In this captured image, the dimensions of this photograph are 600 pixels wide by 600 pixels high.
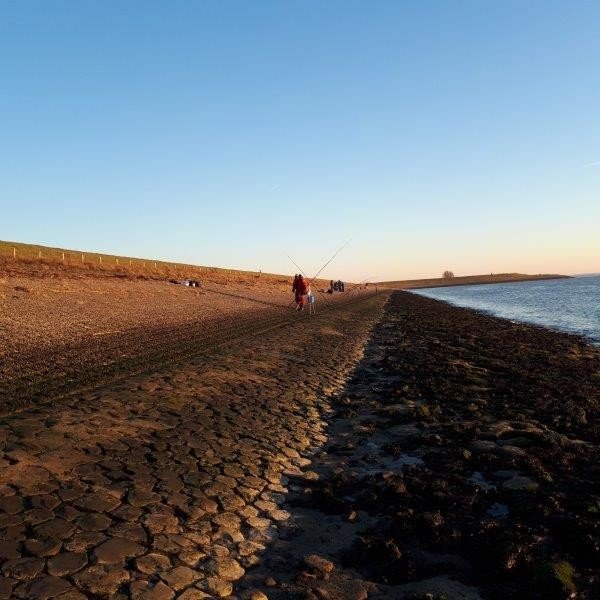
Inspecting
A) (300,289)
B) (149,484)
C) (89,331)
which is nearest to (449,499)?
(149,484)

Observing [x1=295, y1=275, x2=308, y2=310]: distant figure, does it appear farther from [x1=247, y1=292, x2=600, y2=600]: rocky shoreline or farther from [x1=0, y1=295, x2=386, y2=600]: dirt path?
[x1=0, y1=295, x2=386, y2=600]: dirt path

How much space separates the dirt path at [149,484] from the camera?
15.0ft

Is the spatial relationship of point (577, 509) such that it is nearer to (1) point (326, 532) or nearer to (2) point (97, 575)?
(1) point (326, 532)

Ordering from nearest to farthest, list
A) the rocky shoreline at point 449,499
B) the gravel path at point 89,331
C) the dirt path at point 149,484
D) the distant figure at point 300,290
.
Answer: the dirt path at point 149,484 → the rocky shoreline at point 449,499 → the gravel path at point 89,331 → the distant figure at point 300,290

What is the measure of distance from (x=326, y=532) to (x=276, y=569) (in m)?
0.98

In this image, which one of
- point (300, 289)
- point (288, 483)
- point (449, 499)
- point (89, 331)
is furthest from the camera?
point (300, 289)

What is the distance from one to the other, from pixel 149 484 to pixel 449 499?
3753 mm

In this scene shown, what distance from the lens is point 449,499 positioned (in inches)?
262

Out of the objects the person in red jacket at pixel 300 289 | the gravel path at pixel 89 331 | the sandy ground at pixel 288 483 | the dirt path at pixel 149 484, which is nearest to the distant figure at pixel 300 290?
the person in red jacket at pixel 300 289

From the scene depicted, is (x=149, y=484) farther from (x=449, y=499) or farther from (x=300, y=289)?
(x=300, y=289)

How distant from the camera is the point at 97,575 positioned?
4.48 m

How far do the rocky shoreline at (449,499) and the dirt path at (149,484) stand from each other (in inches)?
21.1

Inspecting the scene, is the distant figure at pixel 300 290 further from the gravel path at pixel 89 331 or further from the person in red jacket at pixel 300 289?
the gravel path at pixel 89 331

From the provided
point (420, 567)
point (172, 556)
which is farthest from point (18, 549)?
point (420, 567)
